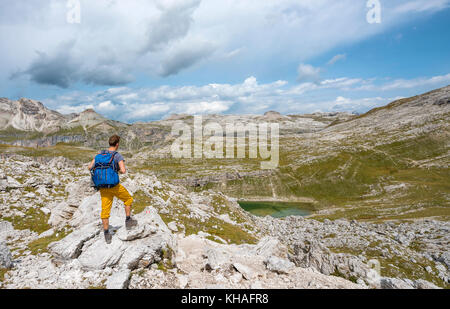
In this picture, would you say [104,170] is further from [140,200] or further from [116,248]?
[140,200]

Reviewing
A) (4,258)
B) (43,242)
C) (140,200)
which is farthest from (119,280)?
(140,200)

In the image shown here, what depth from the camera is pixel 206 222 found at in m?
32.2

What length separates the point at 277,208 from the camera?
382 ft

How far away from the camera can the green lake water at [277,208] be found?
10631cm

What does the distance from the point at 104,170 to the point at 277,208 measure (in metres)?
114

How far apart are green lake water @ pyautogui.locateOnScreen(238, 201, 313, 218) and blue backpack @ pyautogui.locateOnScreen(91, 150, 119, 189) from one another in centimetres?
9855

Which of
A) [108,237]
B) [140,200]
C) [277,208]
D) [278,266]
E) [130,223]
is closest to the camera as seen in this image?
[108,237]

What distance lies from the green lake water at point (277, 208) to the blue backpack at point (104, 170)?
98554 millimetres

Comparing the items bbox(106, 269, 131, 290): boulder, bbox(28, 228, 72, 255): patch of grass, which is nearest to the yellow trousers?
bbox(106, 269, 131, 290): boulder

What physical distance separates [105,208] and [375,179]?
148169mm

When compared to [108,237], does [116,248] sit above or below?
below

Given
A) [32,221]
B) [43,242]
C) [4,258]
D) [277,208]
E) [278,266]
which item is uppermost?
[4,258]

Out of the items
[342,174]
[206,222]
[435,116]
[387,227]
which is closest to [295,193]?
[342,174]

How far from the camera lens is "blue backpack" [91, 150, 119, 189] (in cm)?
1155
